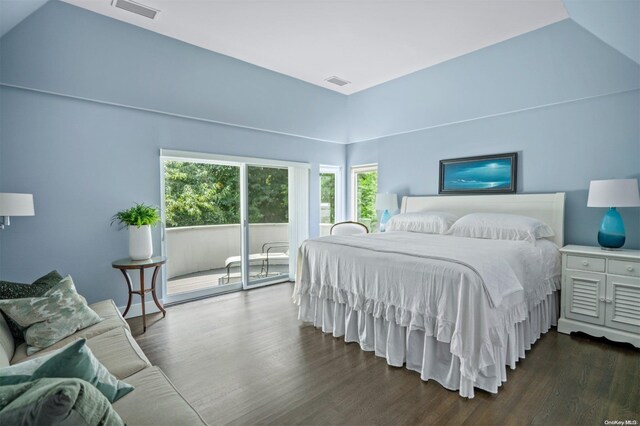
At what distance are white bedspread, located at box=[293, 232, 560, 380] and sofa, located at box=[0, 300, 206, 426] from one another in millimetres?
1633

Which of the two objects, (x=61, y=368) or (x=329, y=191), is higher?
(x=329, y=191)

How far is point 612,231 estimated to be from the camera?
3.09 m

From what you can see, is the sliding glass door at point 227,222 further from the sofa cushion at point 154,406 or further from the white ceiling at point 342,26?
the sofa cushion at point 154,406

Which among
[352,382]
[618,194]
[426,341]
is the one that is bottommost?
[352,382]

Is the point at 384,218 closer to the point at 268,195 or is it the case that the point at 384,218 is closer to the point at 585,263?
the point at 268,195

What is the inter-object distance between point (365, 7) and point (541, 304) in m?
3.22

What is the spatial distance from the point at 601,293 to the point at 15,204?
5053mm

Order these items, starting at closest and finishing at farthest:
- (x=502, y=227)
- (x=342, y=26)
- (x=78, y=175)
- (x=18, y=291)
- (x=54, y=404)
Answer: (x=54, y=404), (x=18, y=291), (x=342, y=26), (x=78, y=175), (x=502, y=227)

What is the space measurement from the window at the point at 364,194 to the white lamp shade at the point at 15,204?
4742mm

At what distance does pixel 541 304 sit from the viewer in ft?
10.2

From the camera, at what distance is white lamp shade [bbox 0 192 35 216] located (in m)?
2.54

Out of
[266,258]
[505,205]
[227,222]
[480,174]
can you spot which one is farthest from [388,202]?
A: [227,222]

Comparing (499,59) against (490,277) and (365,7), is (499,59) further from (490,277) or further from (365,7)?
(490,277)

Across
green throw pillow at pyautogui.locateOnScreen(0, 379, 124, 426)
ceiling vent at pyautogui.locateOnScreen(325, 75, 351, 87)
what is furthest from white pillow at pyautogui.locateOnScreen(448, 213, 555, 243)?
green throw pillow at pyautogui.locateOnScreen(0, 379, 124, 426)
